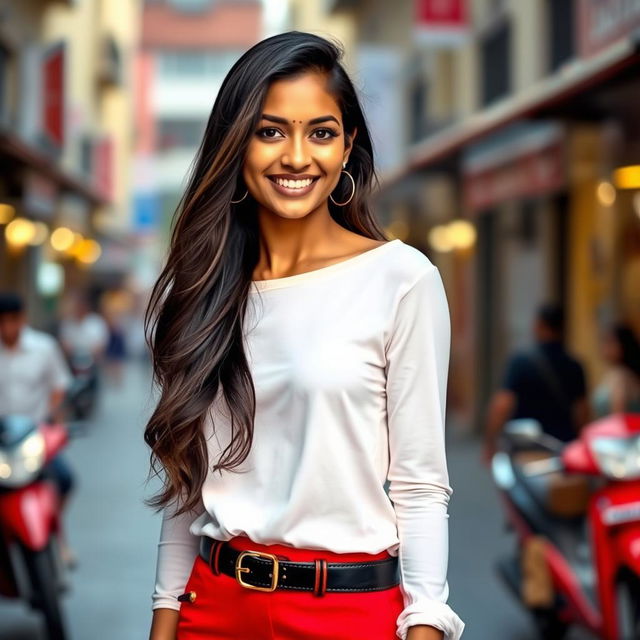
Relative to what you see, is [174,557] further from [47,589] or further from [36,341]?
[36,341]

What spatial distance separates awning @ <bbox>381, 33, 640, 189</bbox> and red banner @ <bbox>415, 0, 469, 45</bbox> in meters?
1.02

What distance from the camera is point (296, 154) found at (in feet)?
7.89

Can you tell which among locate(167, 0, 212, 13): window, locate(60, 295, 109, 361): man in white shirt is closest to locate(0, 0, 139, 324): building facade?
locate(60, 295, 109, 361): man in white shirt

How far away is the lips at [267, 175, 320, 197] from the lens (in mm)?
2447

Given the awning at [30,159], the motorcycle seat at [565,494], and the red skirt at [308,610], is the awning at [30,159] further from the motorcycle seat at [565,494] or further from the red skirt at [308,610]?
the red skirt at [308,610]

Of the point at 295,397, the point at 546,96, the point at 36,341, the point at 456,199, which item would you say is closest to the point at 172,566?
the point at 295,397

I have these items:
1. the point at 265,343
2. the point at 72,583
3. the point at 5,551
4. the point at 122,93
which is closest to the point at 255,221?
the point at 265,343

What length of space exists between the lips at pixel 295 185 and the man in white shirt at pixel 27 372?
216 inches

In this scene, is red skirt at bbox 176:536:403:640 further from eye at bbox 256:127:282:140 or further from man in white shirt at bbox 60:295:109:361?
man in white shirt at bbox 60:295:109:361

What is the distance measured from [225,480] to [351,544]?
275 mm

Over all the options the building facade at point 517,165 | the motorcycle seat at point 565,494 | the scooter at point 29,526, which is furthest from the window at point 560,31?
the scooter at point 29,526

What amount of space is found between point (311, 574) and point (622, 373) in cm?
470

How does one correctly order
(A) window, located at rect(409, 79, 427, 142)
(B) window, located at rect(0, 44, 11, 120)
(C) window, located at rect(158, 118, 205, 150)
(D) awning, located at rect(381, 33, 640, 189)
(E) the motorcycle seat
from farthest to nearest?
(C) window, located at rect(158, 118, 205, 150)
(A) window, located at rect(409, 79, 427, 142)
(B) window, located at rect(0, 44, 11, 120)
(D) awning, located at rect(381, 33, 640, 189)
(E) the motorcycle seat

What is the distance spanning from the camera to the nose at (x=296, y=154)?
2.41m
